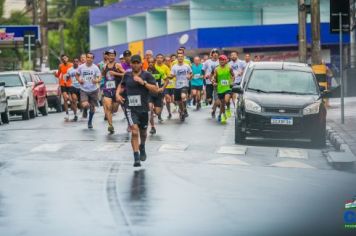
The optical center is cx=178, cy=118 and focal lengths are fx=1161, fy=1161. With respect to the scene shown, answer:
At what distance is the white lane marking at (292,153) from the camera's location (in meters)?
20.9

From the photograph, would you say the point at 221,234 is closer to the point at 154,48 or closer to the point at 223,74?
the point at 223,74

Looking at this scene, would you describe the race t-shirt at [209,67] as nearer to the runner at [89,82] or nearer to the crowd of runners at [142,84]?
the crowd of runners at [142,84]

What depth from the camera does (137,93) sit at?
1811cm

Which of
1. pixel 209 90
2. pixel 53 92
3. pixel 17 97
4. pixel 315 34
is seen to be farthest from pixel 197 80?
pixel 53 92

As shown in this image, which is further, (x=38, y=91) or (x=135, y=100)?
(x=38, y=91)

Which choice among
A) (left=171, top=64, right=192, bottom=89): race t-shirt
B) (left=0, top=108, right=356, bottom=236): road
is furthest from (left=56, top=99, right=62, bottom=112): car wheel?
(left=0, top=108, right=356, bottom=236): road

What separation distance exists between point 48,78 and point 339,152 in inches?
968

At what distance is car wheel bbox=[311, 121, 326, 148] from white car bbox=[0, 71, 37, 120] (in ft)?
47.5

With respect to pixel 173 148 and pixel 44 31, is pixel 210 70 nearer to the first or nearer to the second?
pixel 173 148

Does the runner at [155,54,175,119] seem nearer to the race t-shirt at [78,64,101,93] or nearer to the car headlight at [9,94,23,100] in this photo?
the race t-shirt at [78,64,101,93]

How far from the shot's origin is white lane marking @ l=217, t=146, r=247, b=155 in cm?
2108

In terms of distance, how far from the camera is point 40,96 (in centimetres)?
3928

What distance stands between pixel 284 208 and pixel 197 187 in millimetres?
2226

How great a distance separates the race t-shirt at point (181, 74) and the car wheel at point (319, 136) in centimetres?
772
